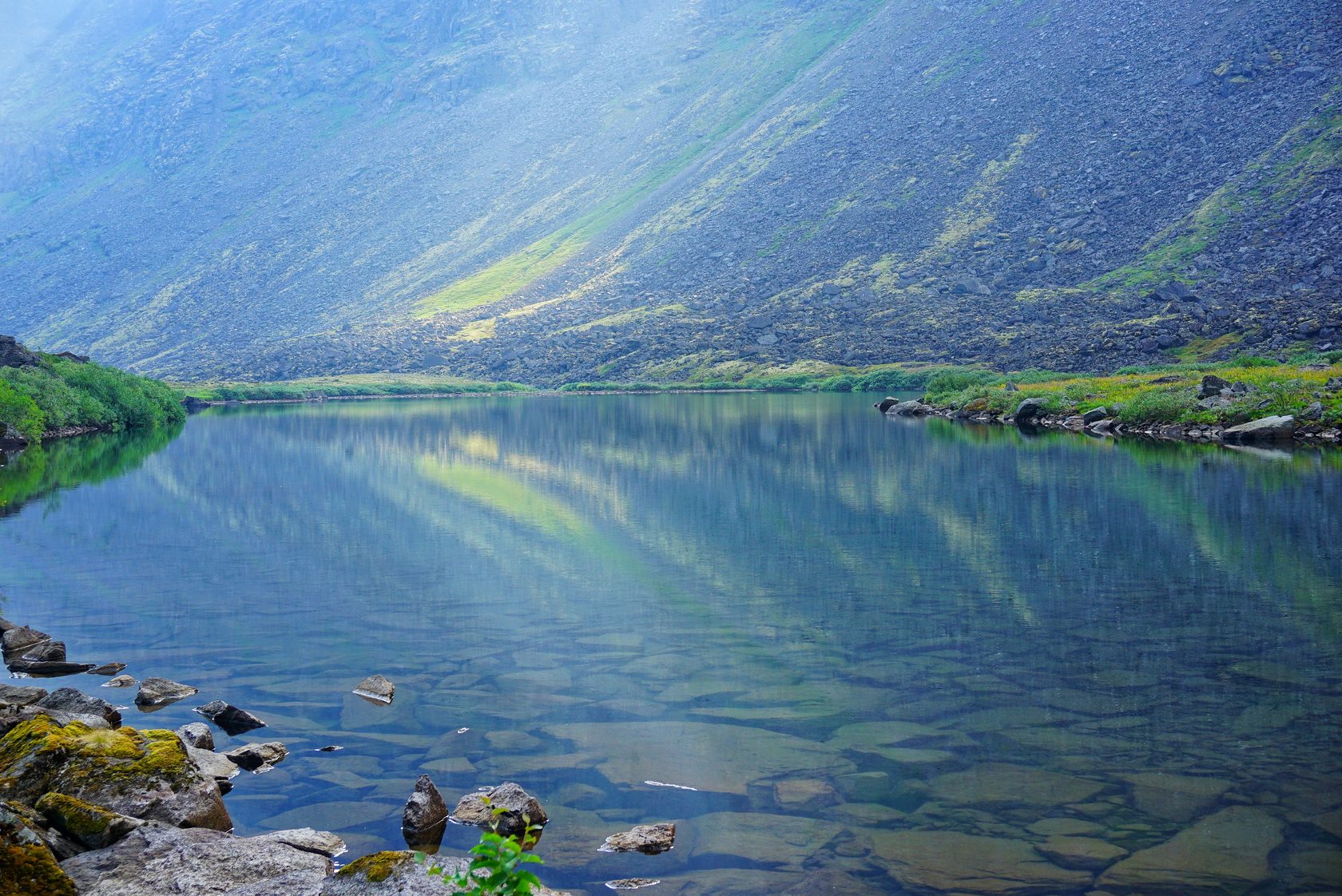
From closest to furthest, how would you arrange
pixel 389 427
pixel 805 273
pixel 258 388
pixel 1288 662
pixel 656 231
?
pixel 1288 662 < pixel 389 427 < pixel 258 388 < pixel 805 273 < pixel 656 231

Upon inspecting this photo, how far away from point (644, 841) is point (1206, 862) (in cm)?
421

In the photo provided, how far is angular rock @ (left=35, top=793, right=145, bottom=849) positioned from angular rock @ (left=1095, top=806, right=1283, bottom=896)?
7.21 m

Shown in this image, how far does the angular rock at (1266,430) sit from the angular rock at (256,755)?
124 ft

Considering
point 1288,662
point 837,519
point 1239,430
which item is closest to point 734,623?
point 1288,662

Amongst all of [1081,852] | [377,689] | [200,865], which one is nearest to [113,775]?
[200,865]

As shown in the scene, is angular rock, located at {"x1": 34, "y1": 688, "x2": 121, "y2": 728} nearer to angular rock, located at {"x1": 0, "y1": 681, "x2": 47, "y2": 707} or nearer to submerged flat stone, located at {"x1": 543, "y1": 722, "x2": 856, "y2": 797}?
angular rock, located at {"x1": 0, "y1": 681, "x2": 47, "y2": 707}

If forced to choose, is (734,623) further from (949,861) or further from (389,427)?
(389,427)

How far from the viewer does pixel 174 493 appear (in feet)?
110

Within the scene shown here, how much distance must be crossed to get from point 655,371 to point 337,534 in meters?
93.6

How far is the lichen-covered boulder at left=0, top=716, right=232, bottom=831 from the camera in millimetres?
8930

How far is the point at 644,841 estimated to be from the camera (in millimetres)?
8828

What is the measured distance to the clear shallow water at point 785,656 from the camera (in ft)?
29.4

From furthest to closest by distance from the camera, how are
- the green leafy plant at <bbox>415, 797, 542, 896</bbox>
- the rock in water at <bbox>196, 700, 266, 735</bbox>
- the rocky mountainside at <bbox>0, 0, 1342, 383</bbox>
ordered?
the rocky mountainside at <bbox>0, 0, 1342, 383</bbox>
the rock in water at <bbox>196, 700, 266, 735</bbox>
the green leafy plant at <bbox>415, 797, 542, 896</bbox>

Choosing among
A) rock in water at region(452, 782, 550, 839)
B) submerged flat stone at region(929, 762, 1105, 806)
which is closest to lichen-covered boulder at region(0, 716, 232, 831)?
rock in water at region(452, 782, 550, 839)
